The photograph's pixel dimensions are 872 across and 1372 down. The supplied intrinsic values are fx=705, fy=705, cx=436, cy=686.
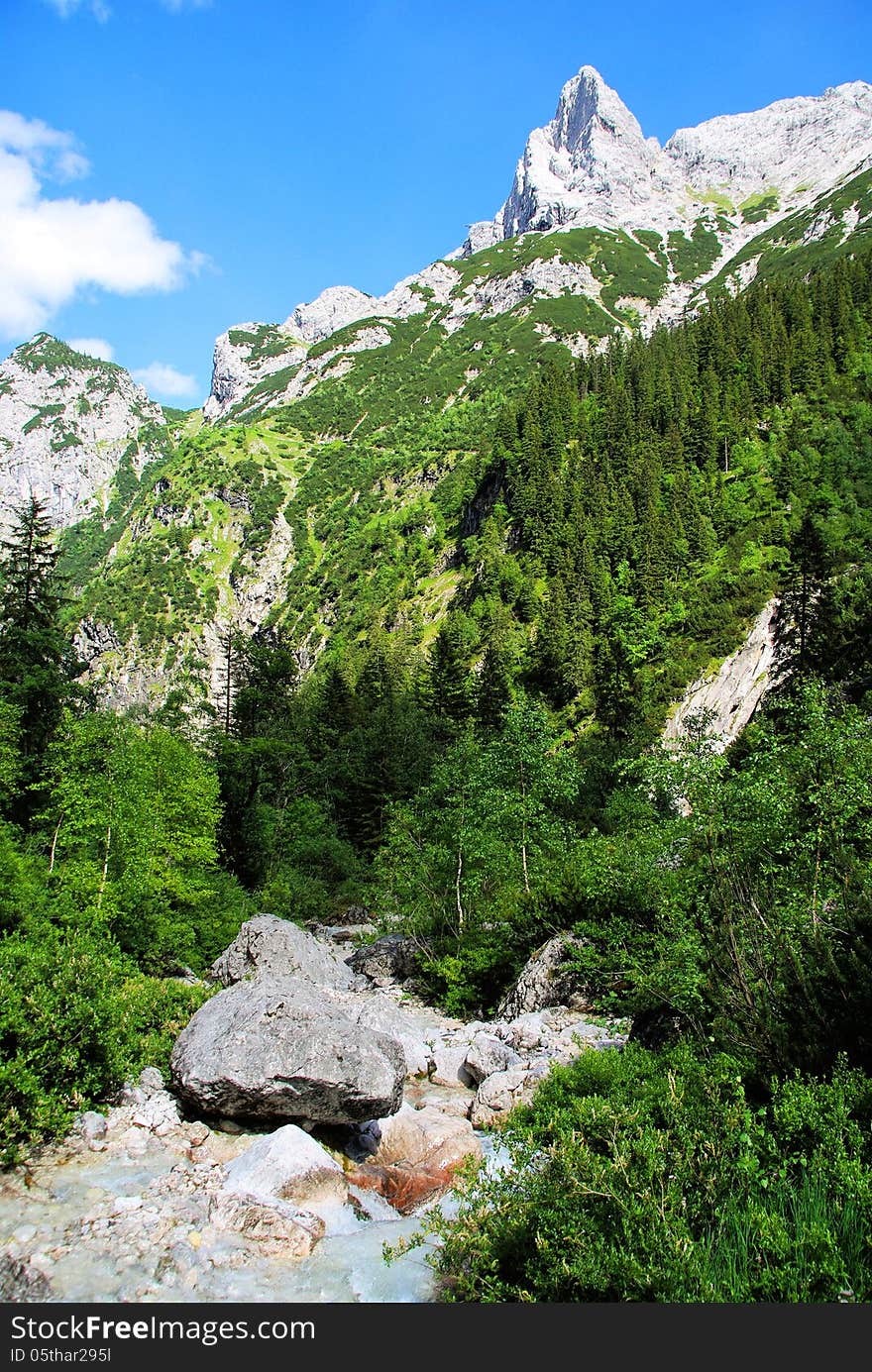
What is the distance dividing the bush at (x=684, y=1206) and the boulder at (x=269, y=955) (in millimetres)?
12791

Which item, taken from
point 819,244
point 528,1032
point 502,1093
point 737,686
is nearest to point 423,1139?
point 502,1093

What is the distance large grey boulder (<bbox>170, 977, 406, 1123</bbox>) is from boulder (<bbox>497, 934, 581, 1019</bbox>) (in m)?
6.99

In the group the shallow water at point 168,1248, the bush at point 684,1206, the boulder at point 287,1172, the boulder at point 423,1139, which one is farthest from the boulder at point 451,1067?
the bush at point 684,1206

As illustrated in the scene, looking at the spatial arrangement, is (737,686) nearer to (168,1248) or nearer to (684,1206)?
(684,1206)

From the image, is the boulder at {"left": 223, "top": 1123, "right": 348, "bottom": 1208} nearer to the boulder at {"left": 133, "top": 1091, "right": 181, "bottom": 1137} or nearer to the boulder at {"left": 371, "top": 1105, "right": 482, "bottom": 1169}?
the boulder at {"left": 371, "top": 1105, "right": 482, "bottom": 1169}

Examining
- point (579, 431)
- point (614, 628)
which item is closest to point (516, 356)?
point (579, 431)

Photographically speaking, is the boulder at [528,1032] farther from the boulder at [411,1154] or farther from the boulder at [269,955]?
the boulder at [269,955]

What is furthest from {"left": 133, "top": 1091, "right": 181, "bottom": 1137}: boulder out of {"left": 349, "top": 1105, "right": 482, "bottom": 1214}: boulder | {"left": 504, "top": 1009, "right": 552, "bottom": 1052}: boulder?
{"left": 504, "top": 1009, "right": 552, "bottom": 1052}: boulder

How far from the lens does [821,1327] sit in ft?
17.4

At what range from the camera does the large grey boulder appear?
12648 mm

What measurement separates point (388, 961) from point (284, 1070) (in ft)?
53.2

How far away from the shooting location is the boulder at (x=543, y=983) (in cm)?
1948

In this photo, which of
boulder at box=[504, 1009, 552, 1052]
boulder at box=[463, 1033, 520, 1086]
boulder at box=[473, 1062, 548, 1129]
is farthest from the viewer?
boulder at box=[504, 1009, 552, 1052]

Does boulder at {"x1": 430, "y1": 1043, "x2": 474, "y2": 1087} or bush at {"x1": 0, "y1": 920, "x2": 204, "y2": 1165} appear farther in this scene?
boulder at {"x1": 430, "y1": 1043, "x2": 474, "y2": 1087}
